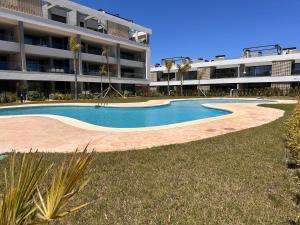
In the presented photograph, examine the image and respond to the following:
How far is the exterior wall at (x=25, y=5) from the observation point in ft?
95.0

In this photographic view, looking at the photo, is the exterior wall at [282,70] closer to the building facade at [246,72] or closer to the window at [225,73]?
the building facade at [246,72]

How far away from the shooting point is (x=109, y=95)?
37.0 meters

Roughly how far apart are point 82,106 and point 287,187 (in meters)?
20.4

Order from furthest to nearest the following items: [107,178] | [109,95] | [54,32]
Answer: [109,95]
[54,32]
[107,178]

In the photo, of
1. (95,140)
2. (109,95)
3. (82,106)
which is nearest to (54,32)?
(109,95)

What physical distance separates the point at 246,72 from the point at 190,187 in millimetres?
44708

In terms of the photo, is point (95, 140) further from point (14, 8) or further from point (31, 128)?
point (14, 8)

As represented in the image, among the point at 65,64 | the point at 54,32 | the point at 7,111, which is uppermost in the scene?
the point at 54,32

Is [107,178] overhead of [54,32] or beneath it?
beneath

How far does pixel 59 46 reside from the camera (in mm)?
35188

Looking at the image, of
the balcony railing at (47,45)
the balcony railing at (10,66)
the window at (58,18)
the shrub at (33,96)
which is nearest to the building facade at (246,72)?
the balcony railing at (47,45)

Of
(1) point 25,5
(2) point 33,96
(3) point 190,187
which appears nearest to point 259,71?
(2) point 33,96

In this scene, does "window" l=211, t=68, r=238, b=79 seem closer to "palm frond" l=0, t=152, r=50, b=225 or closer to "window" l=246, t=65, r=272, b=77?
"window" l=246, t=65, r=272, b=77

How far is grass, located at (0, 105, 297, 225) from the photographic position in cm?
343
